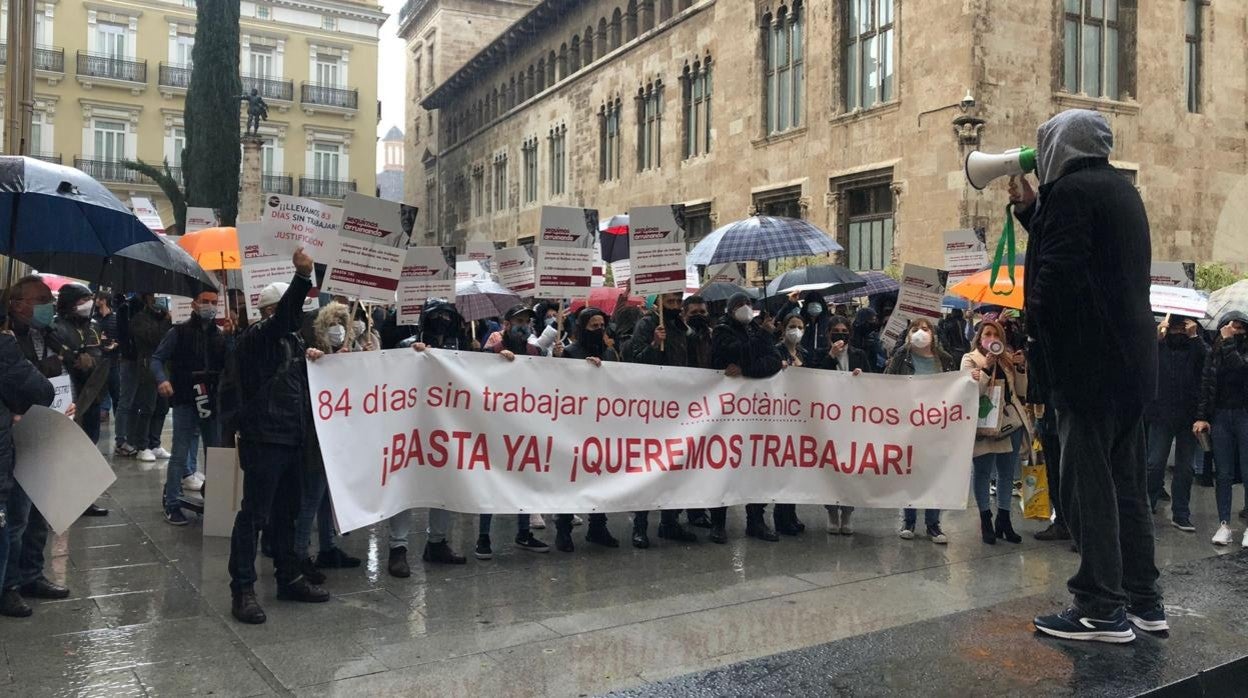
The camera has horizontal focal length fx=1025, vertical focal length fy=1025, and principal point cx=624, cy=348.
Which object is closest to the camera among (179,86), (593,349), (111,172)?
A: (593,349)

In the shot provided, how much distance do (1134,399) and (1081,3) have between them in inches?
744

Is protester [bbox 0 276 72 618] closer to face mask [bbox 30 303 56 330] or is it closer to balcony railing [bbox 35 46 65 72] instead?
face mask [bbox 30 303 56 330]

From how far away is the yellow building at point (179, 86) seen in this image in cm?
4822

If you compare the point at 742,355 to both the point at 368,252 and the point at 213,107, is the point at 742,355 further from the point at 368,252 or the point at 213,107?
the point at 213,107

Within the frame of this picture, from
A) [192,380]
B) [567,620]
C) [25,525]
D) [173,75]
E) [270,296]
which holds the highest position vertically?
[173,75]

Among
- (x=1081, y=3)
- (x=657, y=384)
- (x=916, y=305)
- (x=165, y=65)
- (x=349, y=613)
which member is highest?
(x=165, y=65)

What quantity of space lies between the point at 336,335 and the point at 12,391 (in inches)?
80.1

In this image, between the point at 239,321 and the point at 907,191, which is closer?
the point at 239,321

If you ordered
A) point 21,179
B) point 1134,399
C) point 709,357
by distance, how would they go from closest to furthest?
point 1134,399, point 21,179, point 709,357

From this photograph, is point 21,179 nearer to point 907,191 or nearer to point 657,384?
point 657,384

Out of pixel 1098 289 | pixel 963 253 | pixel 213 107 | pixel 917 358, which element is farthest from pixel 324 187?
pixel 1098 289

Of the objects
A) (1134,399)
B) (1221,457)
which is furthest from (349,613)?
(1221,457)

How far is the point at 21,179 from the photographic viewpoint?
5738mm

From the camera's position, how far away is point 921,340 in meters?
8.36
